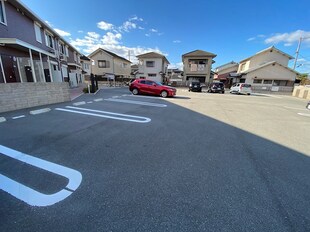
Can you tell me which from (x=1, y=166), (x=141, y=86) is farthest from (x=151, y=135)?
(x=141, y=86)

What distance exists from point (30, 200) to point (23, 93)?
24.3 ft

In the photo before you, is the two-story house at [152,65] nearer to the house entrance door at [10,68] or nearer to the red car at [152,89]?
the red car at [152,89]

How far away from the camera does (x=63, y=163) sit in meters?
2.82

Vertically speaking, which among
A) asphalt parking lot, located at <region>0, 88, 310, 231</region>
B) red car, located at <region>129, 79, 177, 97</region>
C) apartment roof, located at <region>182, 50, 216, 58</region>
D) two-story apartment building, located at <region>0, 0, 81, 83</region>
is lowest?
asphalt parking lot, located at <region>0, 88, 310, 231</region>

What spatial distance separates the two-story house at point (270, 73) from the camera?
27.0 meters

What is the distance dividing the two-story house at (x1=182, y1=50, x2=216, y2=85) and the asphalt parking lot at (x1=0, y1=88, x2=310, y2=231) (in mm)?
28004

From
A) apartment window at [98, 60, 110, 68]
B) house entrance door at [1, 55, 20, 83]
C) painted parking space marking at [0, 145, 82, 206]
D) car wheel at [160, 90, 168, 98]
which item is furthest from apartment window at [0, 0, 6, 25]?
apartment window at [98, 60, 110, 68]

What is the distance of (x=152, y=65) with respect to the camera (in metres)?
31.3

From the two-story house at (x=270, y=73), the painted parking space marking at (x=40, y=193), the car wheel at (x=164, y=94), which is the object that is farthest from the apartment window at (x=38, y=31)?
the two-story house at (x=270, y=73)

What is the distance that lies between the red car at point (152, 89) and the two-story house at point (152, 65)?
1804cm

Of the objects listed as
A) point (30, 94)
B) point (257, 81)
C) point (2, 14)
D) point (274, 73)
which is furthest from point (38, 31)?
point (274, 73)

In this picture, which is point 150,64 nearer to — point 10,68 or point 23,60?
point 23,60

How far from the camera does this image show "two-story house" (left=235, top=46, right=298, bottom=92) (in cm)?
2698

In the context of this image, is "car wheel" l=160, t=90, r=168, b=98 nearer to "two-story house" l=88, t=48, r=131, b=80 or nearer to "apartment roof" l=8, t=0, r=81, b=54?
"apartment roof" l=8, t=0, r=81, b=54
